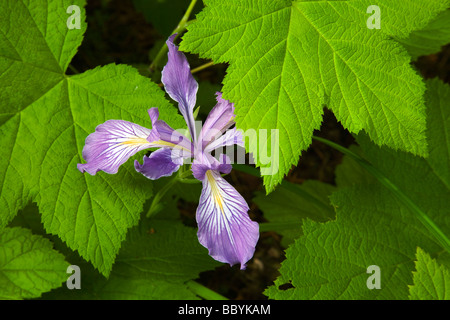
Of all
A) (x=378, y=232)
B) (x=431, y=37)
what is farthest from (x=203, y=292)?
(x=431, y=37)

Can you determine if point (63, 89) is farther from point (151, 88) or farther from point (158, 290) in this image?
point (158, 290)

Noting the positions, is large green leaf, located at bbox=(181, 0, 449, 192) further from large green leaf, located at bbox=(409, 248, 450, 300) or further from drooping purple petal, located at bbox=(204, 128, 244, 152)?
large green leaf, located at bbox=(409, 248, 450, 300)

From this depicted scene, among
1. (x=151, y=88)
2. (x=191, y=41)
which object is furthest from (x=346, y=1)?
(x=151, y=88)

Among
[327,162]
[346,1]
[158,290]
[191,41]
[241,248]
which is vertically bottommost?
[158,290]

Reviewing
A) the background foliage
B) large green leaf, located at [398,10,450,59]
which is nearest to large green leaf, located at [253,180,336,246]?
the background foliage

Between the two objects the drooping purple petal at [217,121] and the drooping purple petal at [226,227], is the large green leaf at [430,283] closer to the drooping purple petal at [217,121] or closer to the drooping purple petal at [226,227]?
the drooping purple petal at [226,227]

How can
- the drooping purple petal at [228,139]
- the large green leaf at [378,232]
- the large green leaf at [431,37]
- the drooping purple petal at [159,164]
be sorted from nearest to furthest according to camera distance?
the drooping purple petal at [159,164] → the drooping purple petal at [228,139] → the large green leaf at [378,232] → the large green leaf at [431,37]

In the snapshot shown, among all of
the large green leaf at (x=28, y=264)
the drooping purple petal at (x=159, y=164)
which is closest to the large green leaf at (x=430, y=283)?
the drooping purple petal at (x=159, y=164)
